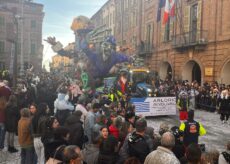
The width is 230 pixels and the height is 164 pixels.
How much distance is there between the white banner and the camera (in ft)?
49.2

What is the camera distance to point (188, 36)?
85.2 feet

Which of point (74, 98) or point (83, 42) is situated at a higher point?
point (83, 42)

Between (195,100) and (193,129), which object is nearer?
(193,129)

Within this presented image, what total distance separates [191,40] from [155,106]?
11714 mm

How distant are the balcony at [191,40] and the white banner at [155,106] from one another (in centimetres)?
985

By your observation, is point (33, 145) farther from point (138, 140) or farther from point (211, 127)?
point (211, 127)

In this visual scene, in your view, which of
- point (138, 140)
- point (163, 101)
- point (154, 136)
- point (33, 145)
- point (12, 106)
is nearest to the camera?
point (138, 140)

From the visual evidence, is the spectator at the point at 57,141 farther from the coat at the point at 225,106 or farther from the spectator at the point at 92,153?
the coat at the point at 225,106

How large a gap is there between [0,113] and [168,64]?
25366mm

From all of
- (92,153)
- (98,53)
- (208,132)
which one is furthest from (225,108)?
(92,153)

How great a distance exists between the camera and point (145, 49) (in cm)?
3644

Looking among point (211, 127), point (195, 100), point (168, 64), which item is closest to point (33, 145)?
point (211, 127)

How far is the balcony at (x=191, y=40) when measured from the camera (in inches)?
946

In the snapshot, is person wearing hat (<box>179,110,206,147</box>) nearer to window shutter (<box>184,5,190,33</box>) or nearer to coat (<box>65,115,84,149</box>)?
coat (<box>65,115,84,149</box>)
